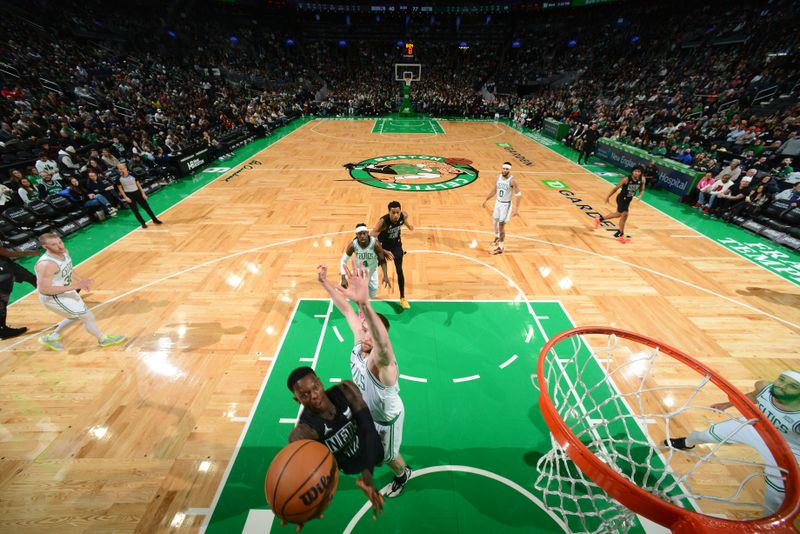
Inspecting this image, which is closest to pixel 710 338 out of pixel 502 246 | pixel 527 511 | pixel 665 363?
pixel 665 363

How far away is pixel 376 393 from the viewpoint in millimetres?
2949

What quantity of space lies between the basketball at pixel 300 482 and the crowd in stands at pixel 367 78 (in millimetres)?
11252

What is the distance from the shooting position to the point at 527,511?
3.55 metres

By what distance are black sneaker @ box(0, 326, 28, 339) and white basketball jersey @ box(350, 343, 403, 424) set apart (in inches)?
249

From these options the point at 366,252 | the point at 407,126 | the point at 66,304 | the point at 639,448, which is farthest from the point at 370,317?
the point at 407,126

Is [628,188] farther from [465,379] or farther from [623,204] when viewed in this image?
[465,379]

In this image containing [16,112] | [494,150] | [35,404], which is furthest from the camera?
[494,150]

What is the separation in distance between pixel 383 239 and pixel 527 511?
4.08 meters

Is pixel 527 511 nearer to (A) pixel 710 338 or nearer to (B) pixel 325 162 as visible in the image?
(A) pixel 710 338

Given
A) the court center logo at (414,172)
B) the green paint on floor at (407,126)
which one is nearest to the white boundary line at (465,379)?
the court center logo at (414,172)

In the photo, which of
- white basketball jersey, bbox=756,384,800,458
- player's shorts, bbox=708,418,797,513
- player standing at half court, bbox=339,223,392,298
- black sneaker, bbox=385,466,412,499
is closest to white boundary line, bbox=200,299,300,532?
player standing at half court, bbox=339,223,392,298

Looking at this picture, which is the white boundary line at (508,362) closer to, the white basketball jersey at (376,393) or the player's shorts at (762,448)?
the player's shorts at (762,448)

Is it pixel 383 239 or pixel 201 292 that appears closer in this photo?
pixel 383 239

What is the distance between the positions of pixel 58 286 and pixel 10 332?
7.09ft
